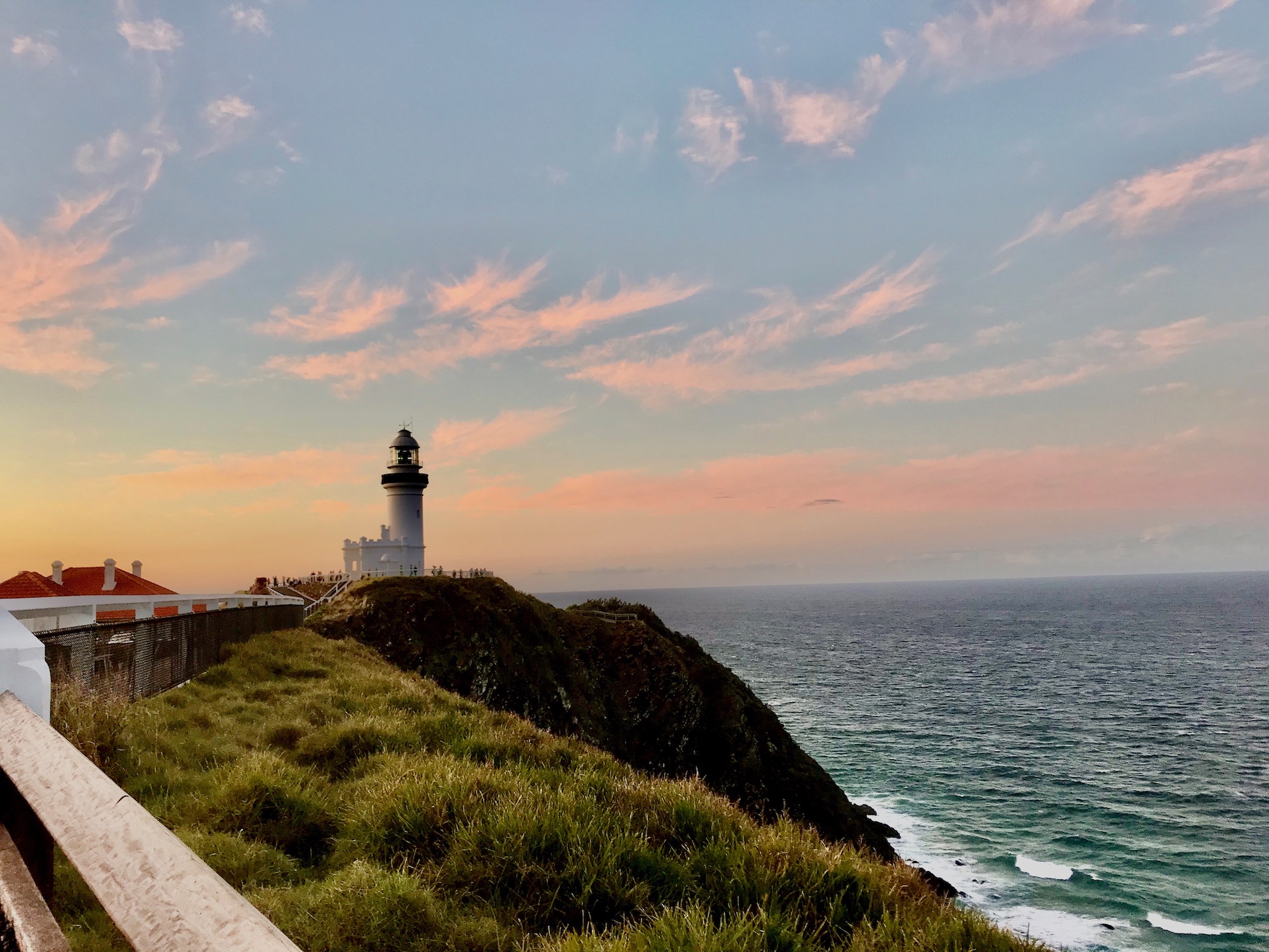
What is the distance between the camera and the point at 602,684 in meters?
39.8

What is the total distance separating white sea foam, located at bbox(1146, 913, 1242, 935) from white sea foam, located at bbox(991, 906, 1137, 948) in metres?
1.17

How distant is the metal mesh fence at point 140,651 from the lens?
9906 millimetres

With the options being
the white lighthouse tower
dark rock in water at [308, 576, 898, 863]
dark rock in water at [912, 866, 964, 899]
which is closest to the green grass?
dark rock in water at [308, 576, 898, 863]

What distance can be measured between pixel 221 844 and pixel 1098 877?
3693 centimetres

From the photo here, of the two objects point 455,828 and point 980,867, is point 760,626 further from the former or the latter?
point 455,828

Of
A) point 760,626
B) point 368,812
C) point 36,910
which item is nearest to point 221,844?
point 368,812

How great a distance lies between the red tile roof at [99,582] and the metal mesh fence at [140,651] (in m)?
19.5

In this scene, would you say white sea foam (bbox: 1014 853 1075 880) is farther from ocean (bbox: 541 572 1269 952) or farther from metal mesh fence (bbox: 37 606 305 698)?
metal mesh fence (bbox: 37 606 305 698)

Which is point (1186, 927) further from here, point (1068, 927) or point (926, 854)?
point (926, 854)

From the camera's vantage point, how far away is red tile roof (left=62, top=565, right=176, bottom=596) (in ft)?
108

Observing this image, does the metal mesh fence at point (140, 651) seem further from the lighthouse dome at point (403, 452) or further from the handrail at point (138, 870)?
the lighthouse dome at point (403, 452)

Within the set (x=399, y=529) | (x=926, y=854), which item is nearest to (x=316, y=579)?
(x=399, y=529)

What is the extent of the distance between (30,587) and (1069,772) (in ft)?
184

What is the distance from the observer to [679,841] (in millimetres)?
6242
